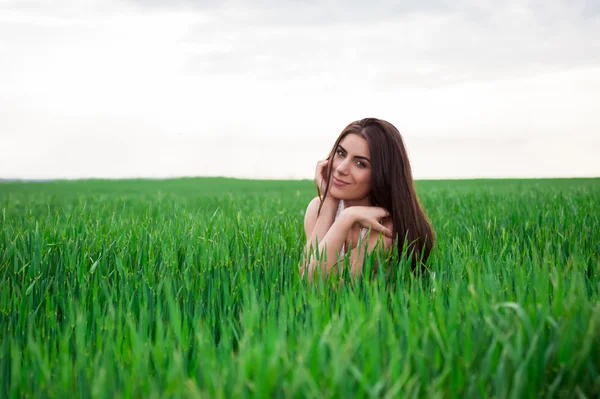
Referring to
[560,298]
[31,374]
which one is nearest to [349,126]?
[560,298]

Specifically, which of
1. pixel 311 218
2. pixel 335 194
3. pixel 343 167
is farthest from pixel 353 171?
pixel 311 218

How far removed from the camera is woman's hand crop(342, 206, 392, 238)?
2.68 m

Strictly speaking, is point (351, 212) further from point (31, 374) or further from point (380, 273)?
point (31, 374)

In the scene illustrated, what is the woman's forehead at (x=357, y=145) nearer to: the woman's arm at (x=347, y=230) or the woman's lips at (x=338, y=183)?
the woman's lips at (x=338, y=183)

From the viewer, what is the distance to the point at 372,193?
9.45 ft

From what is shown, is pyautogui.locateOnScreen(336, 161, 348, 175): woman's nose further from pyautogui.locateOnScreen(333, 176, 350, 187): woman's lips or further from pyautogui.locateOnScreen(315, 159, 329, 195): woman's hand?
pyautogui.locateOnScreen(315, 159, 329, 195): woman's hand

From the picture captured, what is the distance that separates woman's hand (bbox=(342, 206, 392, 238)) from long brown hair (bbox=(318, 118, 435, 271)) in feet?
0.28

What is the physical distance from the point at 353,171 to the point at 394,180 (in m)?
0.23

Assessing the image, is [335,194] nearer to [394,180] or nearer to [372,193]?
[372,193]

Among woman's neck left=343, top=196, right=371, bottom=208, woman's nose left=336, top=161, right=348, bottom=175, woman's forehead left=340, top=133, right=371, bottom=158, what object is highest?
woman's forehead left=340, top=133, right=371, bottom=158

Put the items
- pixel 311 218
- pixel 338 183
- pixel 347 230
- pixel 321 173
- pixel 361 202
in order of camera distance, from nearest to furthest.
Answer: pixel 347 230 < pixel 338 183 < pixel 361 202 < pixel 321 173 < pixel 311 218

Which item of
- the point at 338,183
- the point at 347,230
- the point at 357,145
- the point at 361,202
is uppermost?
the point at 357,145

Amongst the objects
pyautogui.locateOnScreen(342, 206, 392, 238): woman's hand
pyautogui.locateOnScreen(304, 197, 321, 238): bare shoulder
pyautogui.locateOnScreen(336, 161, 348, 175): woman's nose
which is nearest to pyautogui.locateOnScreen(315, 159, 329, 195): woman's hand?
pyautogui.locateOnScreen(304, 197, 321, 238): bare shoulder

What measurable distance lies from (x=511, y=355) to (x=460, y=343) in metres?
0.21
